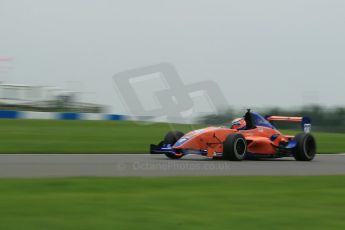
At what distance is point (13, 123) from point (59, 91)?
8.61 metres

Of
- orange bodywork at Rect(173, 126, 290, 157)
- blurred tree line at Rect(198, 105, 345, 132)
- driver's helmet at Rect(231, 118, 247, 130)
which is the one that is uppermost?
driver's helmet at Rect(231, 118, 247, 130)

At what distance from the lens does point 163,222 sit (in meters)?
5.41

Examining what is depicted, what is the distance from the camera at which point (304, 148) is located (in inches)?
566

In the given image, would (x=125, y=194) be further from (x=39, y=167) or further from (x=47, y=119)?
(x=47, y=119)

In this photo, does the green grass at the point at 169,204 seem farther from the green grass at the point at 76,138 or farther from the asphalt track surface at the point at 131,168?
the green grass at the point at 76,138

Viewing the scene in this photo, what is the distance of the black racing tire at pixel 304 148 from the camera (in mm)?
14312

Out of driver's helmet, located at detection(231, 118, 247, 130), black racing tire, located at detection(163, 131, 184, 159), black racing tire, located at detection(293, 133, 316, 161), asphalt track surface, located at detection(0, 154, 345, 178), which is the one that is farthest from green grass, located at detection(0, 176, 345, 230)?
black racing tire, located at detection(293, 133, 316, 161)

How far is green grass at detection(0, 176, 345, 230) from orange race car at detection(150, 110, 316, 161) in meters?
4.06

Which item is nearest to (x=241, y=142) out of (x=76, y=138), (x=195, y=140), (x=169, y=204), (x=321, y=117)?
(x=195, y=140)

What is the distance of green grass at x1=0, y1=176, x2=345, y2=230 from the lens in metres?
5.37

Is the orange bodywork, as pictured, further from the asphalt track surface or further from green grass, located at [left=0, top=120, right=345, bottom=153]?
green grass, located at [left=0, top=120, right=345, bottom=153]

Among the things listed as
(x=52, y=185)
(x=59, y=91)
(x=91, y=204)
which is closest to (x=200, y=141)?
(x=52, y=185)

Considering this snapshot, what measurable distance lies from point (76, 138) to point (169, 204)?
13980 mm

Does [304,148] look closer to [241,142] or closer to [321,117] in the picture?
[241,142]
